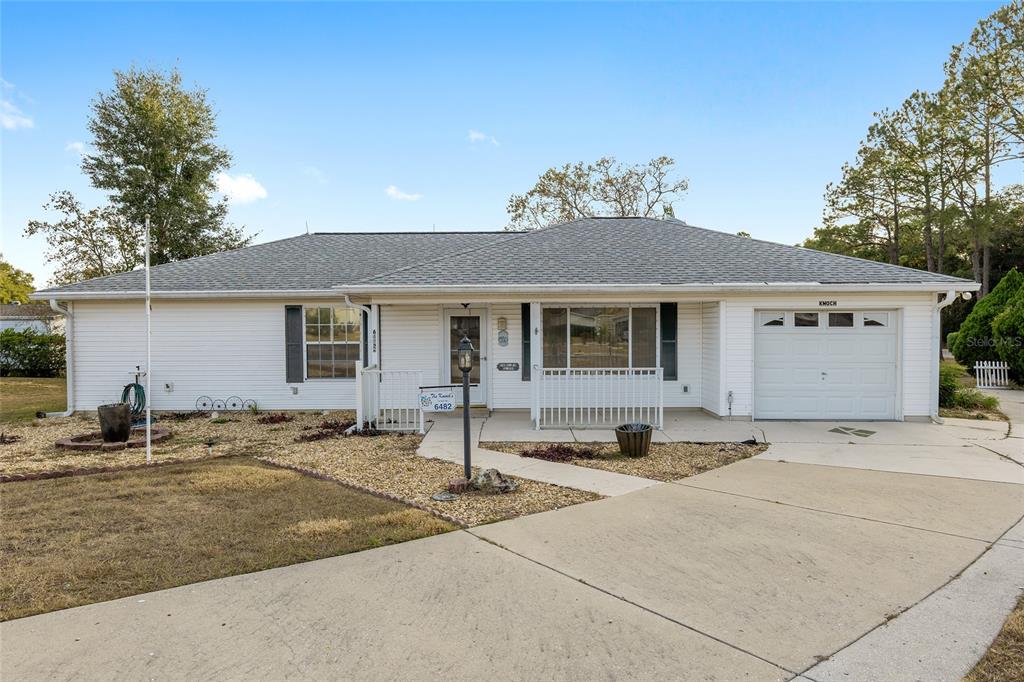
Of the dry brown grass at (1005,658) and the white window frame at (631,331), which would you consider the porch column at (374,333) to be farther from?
the dry brown grass at (1005,658)

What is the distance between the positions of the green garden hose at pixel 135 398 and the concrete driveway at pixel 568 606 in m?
9.19

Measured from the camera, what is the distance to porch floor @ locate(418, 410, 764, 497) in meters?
6.17

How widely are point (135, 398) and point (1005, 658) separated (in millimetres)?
13371

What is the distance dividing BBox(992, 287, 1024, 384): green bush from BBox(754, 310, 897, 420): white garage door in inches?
393

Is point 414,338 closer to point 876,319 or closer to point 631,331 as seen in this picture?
point 631,331

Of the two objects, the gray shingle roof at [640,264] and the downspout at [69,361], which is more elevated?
the gray shingle roof at [640,264]

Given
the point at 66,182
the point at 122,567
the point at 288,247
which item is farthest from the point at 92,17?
the point at 66,182

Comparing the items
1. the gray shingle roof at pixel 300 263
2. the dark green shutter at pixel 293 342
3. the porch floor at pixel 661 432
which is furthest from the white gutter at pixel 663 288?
the gray shingle roof at pixel 300 263

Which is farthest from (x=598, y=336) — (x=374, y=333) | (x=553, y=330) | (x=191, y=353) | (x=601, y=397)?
(x=191, y=353)

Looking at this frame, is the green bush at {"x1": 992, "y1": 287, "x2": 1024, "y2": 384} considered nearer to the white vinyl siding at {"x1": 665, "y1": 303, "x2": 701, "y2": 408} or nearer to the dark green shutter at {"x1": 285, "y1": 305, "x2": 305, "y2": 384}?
the white vinyl siding at {"x1": 665, "y1": 303, "x2": 701, "y2": 408}

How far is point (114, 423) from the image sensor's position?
27.3ft

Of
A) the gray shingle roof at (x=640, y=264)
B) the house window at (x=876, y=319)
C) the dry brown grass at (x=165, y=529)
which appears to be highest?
the gray shingle roof at (x=640, y=264)

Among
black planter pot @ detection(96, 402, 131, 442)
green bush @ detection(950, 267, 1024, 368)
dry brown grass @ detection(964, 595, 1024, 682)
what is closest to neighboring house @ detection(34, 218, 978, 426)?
black planter pot @ detection(96, 402, 131, 442)

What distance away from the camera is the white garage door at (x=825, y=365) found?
9.88 metres
